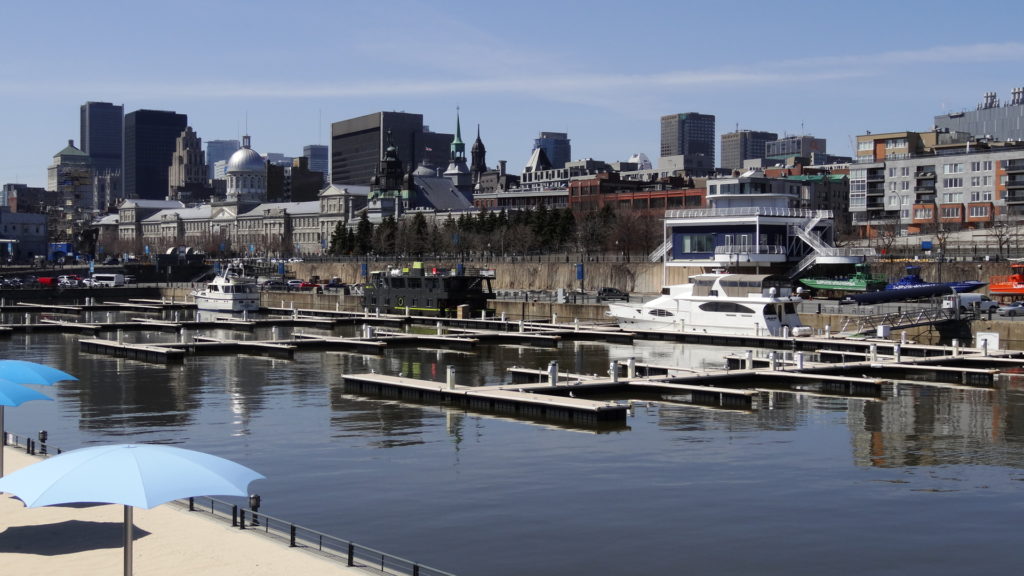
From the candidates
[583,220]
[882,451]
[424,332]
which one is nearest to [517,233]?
[583,220]

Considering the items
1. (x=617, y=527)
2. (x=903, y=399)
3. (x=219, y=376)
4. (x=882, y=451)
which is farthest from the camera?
(x=219, y=376)

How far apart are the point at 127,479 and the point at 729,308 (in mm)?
58120

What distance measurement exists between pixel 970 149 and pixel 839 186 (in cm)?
4979

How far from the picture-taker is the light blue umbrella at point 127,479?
14.7 m

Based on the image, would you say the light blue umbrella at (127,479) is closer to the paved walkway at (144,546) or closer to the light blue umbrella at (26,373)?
the paved walkway at (144,546)

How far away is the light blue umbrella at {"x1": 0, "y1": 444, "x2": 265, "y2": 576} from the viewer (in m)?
14.7

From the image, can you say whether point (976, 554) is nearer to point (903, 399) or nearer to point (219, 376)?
point (903, 399)

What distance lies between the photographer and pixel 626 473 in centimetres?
2981

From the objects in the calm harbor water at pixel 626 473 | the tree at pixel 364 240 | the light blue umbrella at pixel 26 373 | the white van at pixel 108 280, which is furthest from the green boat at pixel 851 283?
the tree at pixel 364 240

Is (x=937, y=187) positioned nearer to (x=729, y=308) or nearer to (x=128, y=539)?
(x=729, y=308)

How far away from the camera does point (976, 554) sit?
893 inches

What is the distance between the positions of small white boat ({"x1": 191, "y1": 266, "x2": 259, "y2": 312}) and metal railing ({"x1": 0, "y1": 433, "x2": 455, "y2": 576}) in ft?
257

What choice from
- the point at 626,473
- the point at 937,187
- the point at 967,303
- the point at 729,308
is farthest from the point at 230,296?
the point at 937,187

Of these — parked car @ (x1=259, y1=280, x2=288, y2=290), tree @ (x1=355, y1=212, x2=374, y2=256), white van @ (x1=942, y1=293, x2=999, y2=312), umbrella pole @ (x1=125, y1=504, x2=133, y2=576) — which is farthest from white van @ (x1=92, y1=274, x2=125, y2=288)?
umbrella pole @ (x1=125, y1=504, x2=133, y2=576)
